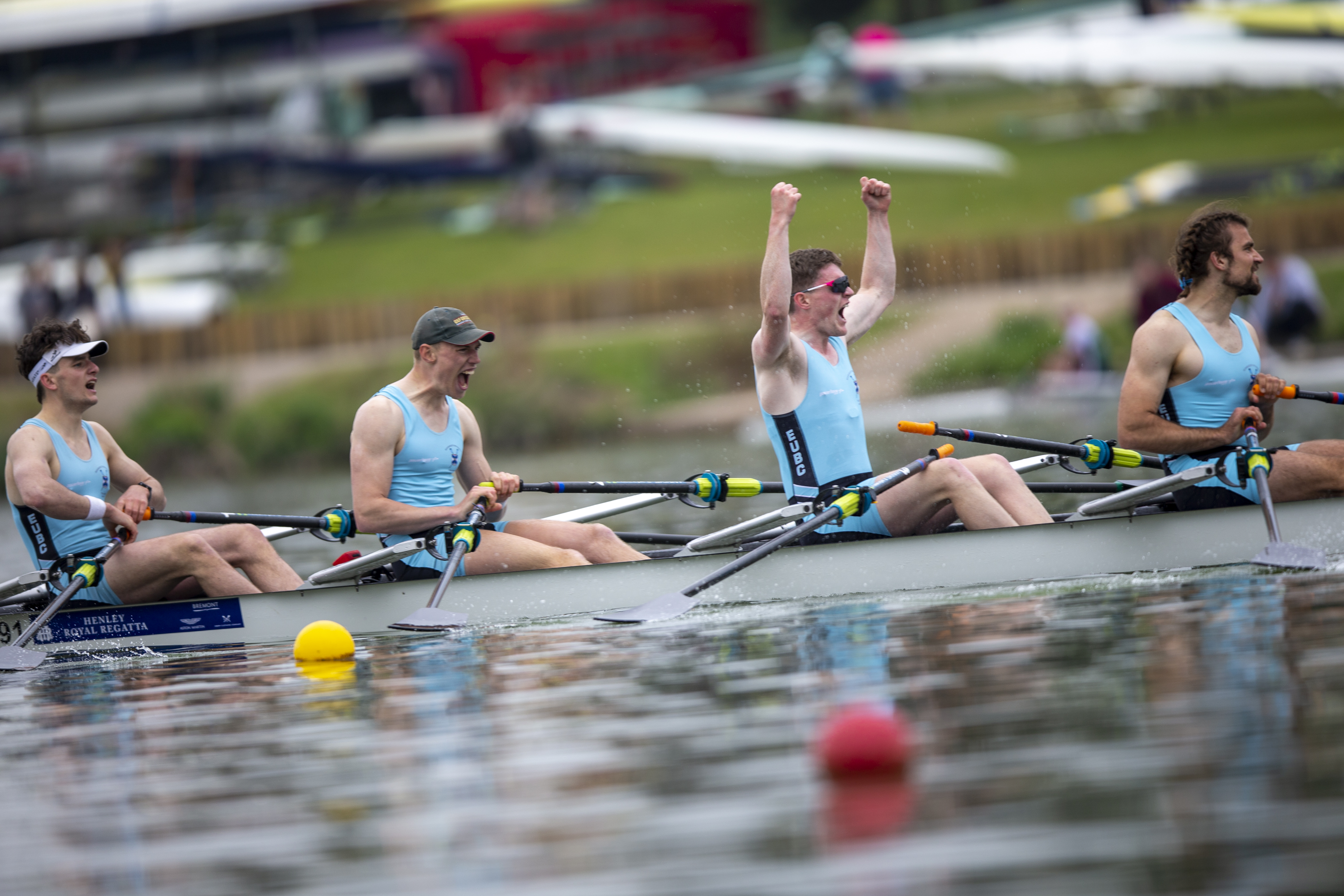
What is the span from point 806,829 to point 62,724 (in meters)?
3.69

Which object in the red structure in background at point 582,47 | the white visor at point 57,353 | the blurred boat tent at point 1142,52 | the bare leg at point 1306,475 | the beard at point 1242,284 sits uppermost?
the red structure in background at point 582,47

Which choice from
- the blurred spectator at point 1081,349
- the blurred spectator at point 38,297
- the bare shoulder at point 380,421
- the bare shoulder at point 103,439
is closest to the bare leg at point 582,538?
the bare shoulder at point 380,421

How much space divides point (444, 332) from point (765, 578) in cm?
190

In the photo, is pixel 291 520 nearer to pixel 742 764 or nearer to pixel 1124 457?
pixel 1124 457

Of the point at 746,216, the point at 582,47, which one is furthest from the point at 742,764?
the point at 582,47

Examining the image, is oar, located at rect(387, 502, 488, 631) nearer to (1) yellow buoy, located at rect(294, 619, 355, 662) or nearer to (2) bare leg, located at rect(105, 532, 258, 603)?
(1) yellow buoy, located at rect(294, 619, 355, 662)

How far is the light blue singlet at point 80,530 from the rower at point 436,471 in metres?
1.28

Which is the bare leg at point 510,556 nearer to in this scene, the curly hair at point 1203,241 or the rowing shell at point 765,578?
the rowing shell at point 765,578

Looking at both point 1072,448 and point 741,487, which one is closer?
point 1072,448

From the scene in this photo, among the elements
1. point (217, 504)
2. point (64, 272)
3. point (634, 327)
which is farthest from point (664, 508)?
point (64, 272)

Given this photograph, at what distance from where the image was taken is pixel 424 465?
838cm

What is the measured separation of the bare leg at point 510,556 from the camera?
27.9ft

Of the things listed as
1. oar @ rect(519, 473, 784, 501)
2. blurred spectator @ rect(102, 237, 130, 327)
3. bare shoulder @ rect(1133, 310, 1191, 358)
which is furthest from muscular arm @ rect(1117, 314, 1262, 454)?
blurred spectator @ rect(102, 237, 130, 327)

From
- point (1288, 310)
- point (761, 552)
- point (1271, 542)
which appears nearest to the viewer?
point (1271, 542)
